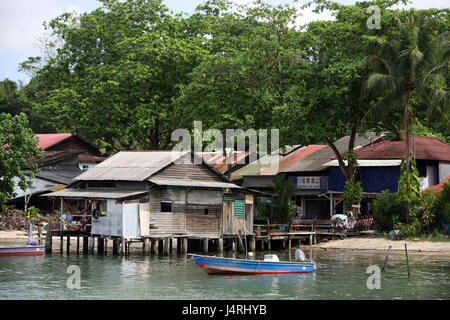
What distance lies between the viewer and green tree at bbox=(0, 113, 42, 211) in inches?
2095

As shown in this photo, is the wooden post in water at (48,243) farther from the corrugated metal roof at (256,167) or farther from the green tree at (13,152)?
the corrugated metal roof at (256,167)

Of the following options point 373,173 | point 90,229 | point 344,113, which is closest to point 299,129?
point 344,113

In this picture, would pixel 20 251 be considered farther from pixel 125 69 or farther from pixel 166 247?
pixel 125 69

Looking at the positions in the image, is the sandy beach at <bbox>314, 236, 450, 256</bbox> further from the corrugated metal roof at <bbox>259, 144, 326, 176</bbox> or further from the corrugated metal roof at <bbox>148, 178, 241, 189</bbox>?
the corrugated metal roof at <bbox>259, 144, 326, 176</bbox>

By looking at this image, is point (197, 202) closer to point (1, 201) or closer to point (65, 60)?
point (1, 201)

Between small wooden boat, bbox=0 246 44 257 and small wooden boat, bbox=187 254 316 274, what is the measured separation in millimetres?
12570

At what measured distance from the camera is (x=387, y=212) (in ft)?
156

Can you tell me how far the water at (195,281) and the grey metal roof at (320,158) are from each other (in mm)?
17587

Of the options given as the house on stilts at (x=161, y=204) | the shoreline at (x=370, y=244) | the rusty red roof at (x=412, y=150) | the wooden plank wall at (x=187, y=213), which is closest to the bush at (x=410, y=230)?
the shoreline at (x=370, y=244)

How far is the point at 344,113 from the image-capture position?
50188 millimetres

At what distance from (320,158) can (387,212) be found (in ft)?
40.4

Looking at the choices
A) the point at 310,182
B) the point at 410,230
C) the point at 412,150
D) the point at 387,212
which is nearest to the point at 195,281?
the point at 410,230
